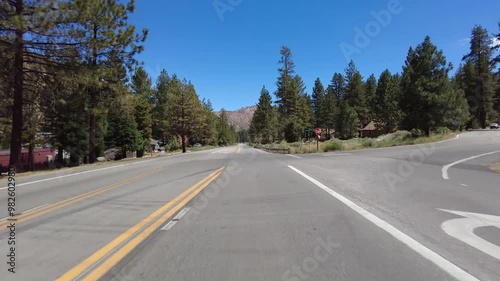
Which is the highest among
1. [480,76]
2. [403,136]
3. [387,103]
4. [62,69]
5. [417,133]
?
[480,76]

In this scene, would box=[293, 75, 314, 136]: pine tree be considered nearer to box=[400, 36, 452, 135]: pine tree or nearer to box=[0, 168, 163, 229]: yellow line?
box=[400, 36, 452, 135]: pine tree

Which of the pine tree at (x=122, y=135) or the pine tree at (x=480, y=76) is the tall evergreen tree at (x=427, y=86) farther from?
the pine tree at (x=480, y=76)

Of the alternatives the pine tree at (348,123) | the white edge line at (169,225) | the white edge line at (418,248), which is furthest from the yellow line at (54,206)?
the pine tree at (348,123)

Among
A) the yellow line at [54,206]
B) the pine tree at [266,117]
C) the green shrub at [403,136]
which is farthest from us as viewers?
the pine tree at [266,117]

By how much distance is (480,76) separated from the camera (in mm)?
83688

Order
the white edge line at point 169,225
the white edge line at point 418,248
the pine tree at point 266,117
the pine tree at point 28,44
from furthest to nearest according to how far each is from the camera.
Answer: the pine tree at point 266,117 → the pine tree at point 28,44 → the white edge line at point 169,225 → the white edge line at point 418,248

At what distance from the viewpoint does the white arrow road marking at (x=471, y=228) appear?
18.3 feet

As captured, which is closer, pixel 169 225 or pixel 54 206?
pixel 169 225

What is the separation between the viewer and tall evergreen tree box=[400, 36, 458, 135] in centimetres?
4525

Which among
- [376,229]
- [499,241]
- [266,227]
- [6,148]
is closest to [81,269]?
[266,227]

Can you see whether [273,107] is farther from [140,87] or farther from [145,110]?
[145,110]

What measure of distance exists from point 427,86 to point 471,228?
43279mm

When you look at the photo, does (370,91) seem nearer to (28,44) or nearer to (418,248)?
(28,44)

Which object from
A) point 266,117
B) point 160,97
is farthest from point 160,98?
point 266,117
